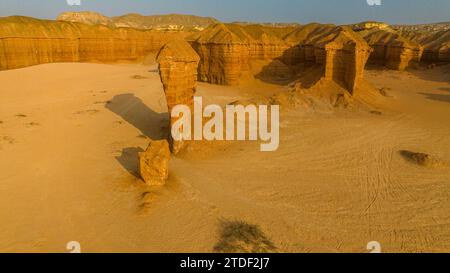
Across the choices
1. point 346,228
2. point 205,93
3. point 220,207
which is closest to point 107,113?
point 205,93

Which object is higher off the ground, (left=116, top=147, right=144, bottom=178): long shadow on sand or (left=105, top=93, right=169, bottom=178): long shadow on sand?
(left=105, top=93, right=169, bottom=178): long shadow on sand

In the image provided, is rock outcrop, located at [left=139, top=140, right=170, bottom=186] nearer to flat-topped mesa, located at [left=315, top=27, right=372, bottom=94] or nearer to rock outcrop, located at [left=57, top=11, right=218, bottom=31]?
flat-topped mesa, located at [left=315, top=27, right=372, bottom=94]

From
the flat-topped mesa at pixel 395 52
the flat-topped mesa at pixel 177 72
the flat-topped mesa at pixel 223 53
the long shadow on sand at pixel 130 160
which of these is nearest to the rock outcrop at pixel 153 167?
the long shadow on sand at pixel 130 160

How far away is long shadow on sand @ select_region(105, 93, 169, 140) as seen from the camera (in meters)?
14.3

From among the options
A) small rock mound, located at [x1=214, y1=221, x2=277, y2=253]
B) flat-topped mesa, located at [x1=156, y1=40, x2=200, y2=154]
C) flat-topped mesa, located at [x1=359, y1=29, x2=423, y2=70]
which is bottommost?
small rock mound, located at [x1=214, y1=221, x2=277, y2=253]

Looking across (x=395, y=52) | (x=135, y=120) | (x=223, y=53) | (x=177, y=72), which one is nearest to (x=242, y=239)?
(x=177, y=72)

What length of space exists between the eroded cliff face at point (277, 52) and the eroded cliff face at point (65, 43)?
12.5 m

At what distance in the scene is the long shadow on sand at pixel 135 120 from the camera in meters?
11.0

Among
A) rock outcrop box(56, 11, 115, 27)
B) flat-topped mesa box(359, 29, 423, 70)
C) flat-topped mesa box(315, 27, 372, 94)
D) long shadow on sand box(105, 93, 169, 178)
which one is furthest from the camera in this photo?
rock outcrop box(56, 11, 115, 27)

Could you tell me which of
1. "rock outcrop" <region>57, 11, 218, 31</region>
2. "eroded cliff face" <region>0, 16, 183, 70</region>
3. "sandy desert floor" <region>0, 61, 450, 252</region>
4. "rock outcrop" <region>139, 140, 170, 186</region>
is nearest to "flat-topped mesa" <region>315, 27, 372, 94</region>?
"sandy desert floor" <region>0, 61, 450, 252</region>

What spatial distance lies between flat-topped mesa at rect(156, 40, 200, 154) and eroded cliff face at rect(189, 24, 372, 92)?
1102cm

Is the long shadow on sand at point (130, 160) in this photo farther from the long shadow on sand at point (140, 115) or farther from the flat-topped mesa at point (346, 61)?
the flat-topped mesa at point (346, 61)

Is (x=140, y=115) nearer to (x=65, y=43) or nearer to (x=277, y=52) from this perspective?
(x=277, y=52)

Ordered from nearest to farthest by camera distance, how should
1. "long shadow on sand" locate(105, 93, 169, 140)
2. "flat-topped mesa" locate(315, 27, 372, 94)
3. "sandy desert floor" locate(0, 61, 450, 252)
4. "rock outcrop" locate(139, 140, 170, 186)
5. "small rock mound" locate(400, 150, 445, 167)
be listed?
"sandy desert floor" locate(0, 61, 450, 252) < "rock outcrop" locate(139, 140, 170, 186) < "small rock mound" locate(400, 150, 445, 167) < "long shadow on sand" locate(105, 93, 169, 140) < "flat-topped mesa" locate(315, 27, 372, 94)
